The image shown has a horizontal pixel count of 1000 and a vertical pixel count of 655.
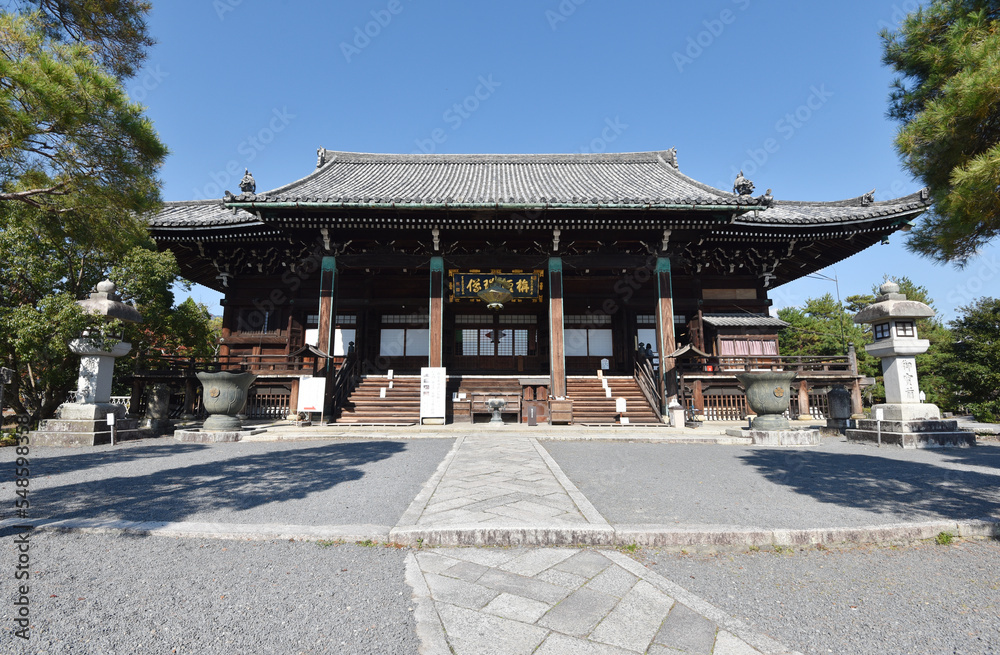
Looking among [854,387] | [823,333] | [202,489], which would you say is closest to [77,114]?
[202,489]

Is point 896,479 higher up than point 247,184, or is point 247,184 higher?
point 247,184

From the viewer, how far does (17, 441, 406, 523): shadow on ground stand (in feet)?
12.5

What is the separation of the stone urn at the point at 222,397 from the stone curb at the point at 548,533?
19.2 ft

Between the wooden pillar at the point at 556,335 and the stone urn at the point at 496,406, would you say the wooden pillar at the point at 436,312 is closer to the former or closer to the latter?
the stone urn at the point at 496,406

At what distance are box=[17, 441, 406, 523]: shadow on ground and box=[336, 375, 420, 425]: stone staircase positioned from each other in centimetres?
379

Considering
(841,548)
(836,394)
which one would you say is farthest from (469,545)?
(836,394)

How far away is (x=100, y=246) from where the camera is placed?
17.8 ft

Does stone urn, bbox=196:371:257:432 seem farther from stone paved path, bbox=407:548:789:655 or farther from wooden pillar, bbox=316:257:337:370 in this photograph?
stone paved path, bbox=407:548:789:655

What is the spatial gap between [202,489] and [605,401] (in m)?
9.02

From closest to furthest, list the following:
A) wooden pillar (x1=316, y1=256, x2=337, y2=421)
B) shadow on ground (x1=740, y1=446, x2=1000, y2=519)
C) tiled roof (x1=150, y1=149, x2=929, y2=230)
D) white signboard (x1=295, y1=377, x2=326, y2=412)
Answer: shadow on ground (x1=740, y1=446, x2=1000, y2=519) → white signboard (x1=295, y1=377, x2=326, y2=412) → tiled roof (x1=150, y1=149, x2=929, y2=230) → wooden pillar (x1=316, y1=256, x2=337, y2=421)

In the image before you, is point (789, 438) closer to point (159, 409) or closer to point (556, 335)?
point (556, 335)

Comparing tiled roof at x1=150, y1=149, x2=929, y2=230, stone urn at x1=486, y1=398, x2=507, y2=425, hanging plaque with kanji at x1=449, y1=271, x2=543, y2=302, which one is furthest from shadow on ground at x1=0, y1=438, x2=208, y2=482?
hanging plaque with kanji at x1=449, y1=271, x2=543, y2=302

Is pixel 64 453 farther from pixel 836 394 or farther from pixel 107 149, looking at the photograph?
pixel 836 394

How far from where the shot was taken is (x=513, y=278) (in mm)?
12078
